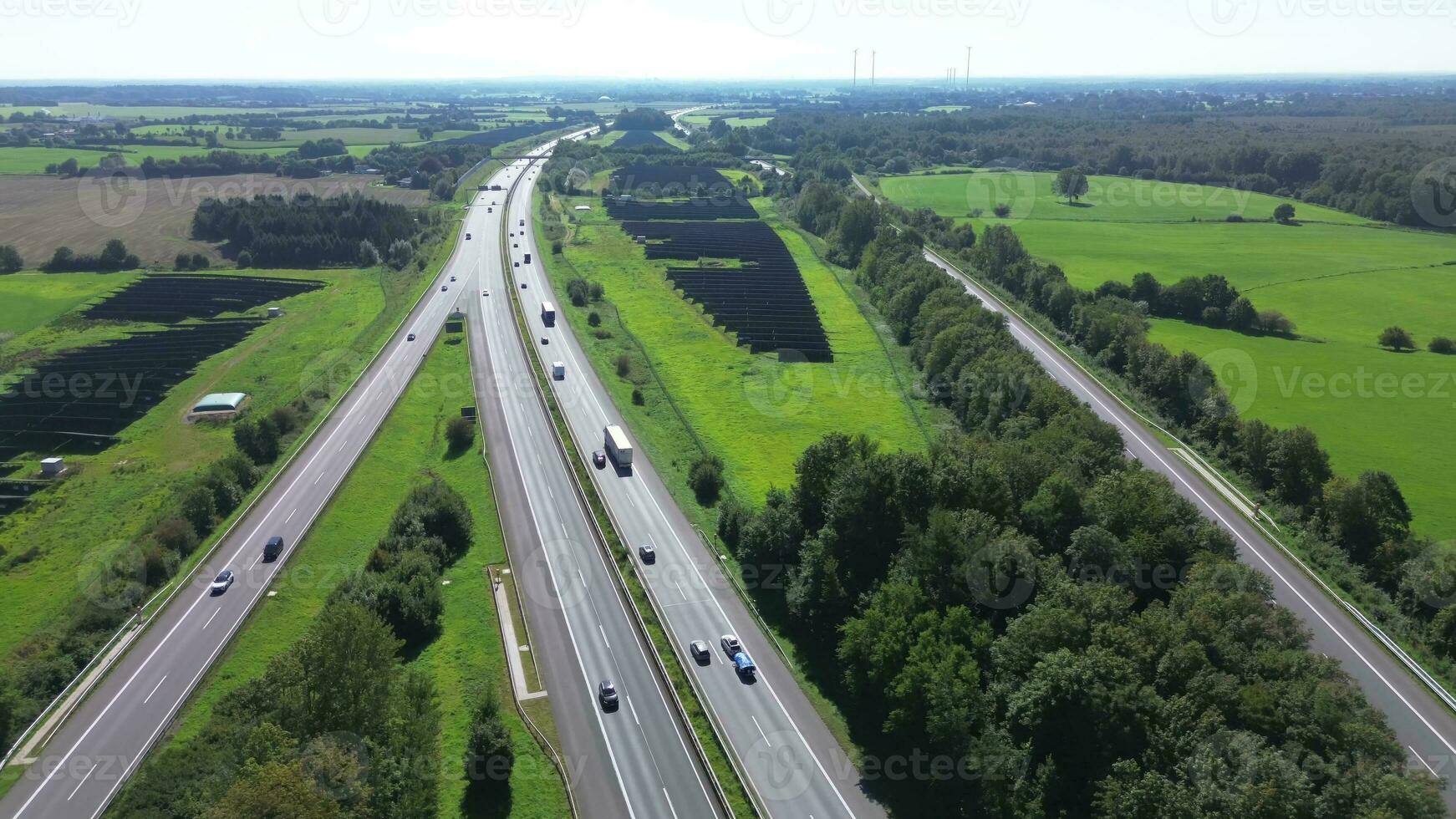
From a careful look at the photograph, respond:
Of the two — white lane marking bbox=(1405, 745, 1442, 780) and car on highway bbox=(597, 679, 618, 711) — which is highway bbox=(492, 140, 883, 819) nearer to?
car on highway bbox=(597, 679, 618, 711)

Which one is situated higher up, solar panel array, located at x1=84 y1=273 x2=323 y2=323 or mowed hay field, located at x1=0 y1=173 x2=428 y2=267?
mowed hay field, located at x1=0 y1=173 x2=428 y2=267

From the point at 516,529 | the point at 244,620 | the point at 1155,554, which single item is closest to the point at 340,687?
the point at 244,620

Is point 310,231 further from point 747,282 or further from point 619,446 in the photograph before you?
point 619,446

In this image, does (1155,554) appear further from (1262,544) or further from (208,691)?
(208,691)

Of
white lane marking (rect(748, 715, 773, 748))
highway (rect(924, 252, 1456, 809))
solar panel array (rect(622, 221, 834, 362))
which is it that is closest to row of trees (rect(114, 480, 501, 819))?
white lane marking (rect(748, 715, 773, 748))

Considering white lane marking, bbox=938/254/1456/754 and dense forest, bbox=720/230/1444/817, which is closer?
dense forest, bbox=720/230/1444/817
